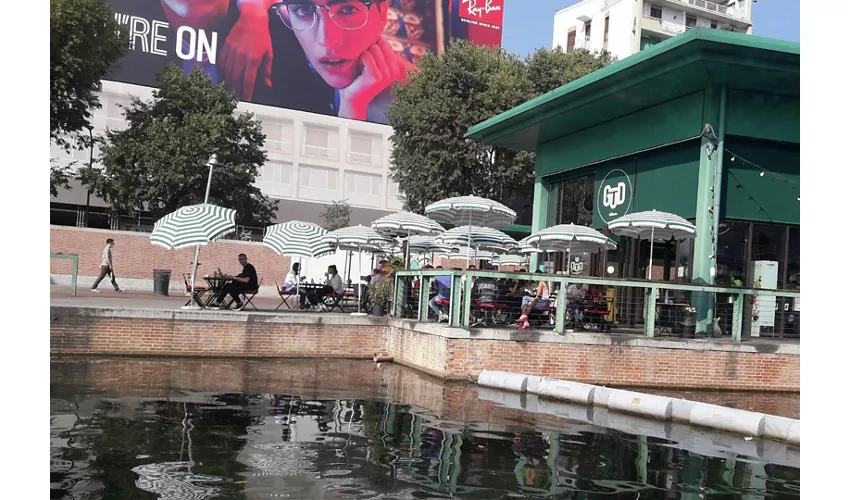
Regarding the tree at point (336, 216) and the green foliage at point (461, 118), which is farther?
the tree at point (336, 216)

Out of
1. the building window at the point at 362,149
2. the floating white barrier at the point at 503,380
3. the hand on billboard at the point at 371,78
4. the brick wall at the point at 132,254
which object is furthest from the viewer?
the hand on billboard at the point at 371,78

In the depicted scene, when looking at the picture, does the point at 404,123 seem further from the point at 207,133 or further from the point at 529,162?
the point at 207,133

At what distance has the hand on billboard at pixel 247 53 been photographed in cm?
5197

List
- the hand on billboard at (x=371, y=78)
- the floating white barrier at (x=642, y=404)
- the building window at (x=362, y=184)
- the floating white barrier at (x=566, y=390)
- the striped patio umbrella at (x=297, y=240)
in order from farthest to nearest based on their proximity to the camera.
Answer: the hand on billboard at (x=371, y=78) < the building window at (x=362, y=184) < the striped patio umbrella at (x=297, y=240) < the floating white barrier at (x=566, y=390) < the floating white barrier at (x=642, y=404)

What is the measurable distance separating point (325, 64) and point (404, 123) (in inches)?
958

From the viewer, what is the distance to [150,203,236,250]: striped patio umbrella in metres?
14.8

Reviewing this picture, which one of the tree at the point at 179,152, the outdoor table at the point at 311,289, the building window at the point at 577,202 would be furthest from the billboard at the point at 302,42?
the outdoor table at the point at 311,289

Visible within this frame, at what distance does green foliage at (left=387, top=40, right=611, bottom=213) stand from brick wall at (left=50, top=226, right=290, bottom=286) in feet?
26.1

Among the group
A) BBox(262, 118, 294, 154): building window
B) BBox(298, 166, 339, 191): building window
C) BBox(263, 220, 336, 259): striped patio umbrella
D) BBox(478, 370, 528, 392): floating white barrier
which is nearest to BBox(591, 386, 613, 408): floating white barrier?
BBox(478, 370, 528, 392): floating white barrier

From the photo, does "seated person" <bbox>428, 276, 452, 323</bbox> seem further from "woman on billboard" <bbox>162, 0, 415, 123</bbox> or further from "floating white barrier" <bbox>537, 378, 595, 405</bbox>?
"woman on billboard" <bbox>162, 0, 415, 123</bbox>

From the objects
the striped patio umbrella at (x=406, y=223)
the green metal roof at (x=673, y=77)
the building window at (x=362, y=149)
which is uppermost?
the building window at (x=362, y=149)

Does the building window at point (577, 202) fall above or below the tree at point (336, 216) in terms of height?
below

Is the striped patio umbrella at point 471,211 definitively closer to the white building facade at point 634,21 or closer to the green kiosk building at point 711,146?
the green kiosk building at point 711,146
